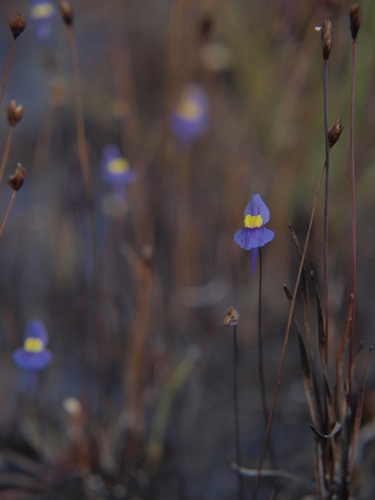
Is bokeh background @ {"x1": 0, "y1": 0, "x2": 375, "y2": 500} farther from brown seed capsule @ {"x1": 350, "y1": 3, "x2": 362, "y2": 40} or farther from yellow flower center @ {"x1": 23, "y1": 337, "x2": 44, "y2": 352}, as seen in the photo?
brown seed capsule @ {"x1": 350, "y1": 3, "x2": 362, "y2": 40}

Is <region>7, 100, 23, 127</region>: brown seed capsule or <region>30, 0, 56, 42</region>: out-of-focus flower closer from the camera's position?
<region>7, 100, 23, 127</region>: brown seed capsule

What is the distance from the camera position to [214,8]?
140 cm

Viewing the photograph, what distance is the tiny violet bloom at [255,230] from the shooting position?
1.83 feet

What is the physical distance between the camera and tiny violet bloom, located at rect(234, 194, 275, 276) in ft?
1.83

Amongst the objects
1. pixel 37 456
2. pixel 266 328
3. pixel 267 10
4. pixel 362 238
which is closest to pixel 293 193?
pixel 362 238

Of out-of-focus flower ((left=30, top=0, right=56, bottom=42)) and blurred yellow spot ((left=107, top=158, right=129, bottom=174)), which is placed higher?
out-of-focus flower ((left=30, top=0, right=56, bottom=42))

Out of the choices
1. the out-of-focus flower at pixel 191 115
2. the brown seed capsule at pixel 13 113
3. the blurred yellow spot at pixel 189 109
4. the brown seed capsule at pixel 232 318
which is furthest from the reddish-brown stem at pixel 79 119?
the blurred yellow spot at pixel 189 109

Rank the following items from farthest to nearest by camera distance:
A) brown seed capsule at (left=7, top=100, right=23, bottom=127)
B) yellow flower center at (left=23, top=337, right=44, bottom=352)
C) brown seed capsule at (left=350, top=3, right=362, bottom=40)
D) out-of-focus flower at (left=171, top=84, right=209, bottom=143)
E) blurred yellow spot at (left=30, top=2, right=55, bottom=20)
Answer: out-of-focus flower at (left=171, top=84, right=209, bottom=143)
blurred yellow spot at (left=30, top=2, right=55, bottom=20)
yellow flower center at (left=23, top=337, right=44, bottom=352)
brown seed capsule at (left=7, top=100, right=23, bottom=127)
brown seed capsule at (left=350, top=3, right=362, bottom=40)

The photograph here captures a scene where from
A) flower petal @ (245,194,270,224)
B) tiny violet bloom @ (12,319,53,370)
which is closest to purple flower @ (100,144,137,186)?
tiny violet bloom @ (12,319,53,370)

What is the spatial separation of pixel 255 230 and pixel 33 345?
0.47m

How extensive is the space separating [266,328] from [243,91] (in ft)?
2.47

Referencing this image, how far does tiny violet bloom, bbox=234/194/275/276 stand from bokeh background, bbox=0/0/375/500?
274mm

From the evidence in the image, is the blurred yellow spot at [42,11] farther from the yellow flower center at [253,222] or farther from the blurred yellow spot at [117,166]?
the yellow flower center at [253,222]

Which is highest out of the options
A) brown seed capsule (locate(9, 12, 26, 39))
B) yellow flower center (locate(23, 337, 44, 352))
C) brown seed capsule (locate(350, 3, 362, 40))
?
brown seed capsule (locate(9, 12, 26, 39))
